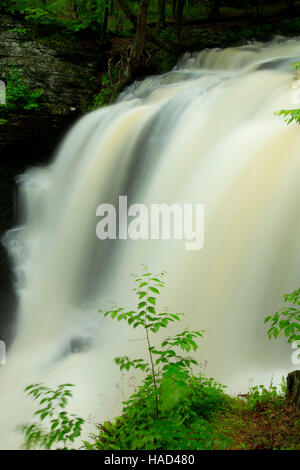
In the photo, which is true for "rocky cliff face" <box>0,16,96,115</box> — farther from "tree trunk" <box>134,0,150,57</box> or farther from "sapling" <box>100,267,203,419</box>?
"sapling" <box>100,267,203,419</box>

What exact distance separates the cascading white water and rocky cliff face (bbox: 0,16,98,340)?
551 millimetres

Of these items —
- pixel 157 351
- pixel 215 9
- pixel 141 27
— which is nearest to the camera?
pixel 157 351

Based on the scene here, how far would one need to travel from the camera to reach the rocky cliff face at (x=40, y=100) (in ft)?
26.6

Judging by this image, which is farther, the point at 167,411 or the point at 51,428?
the point at 167,411

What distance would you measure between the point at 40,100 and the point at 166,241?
6.68m

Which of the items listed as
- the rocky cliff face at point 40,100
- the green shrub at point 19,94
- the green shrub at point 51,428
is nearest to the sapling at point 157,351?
the green shrub at point 51,428

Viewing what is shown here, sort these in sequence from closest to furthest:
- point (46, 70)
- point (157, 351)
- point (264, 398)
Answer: point (157, 351), point (264, 398), point (46, 70)

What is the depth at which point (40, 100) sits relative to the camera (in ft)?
30.5

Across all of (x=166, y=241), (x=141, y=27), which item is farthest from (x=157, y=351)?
(x=141, y=27)

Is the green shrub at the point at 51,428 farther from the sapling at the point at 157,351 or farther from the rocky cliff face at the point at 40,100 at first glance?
the rocky cliff face at the point at 40,100

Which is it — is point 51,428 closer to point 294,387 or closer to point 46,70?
point 294,387

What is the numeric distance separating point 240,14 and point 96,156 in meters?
14.0

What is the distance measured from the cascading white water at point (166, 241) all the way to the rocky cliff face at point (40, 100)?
1.81ft


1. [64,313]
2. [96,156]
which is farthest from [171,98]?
[64,313]
